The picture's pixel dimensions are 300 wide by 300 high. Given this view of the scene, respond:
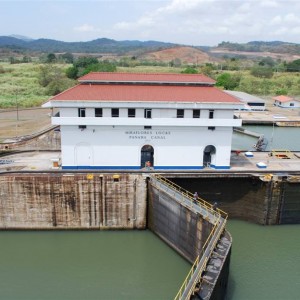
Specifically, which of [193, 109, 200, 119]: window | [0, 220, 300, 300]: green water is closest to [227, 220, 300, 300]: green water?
[0, 220, 300, 300]: green water

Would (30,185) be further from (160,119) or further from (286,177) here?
(286,177)

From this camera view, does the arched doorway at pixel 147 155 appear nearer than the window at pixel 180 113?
No

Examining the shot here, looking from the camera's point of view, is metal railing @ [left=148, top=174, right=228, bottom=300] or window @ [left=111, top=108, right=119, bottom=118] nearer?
metal railing @ [left=148, top=174, right=228, bottom=300]

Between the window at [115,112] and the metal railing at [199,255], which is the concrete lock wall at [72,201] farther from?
the window at [115,112]

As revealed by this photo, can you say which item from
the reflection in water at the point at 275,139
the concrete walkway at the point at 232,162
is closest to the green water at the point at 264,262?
the concrete walkway at the point at 232,162

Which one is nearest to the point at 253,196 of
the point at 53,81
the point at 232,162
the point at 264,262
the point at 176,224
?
the point at 232,162

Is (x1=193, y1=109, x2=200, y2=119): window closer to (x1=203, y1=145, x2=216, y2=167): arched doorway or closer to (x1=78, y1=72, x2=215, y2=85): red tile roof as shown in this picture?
(x1=203, y1=145, x2=216, y2=167): arched doorway
